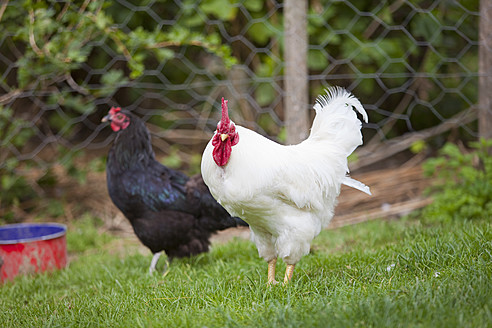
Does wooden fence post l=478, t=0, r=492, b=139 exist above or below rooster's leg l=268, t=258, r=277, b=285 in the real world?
above

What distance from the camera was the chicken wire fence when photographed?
4984 millimetres

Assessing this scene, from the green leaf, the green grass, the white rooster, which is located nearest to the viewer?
the green grass

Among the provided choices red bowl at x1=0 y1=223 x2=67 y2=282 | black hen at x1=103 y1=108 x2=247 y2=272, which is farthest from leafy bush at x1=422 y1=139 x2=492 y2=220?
red bowl at x1=0 y1=223 x2=67 y2=282

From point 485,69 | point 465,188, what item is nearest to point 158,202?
point 465,188

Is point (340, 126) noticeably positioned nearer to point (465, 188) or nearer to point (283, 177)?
point (283, 177)

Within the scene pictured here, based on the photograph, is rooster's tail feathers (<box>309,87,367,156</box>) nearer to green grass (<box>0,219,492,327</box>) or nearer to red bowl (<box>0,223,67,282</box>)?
green grass (<box>0,219,492,327</box>)

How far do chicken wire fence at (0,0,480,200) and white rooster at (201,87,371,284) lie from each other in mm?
1794

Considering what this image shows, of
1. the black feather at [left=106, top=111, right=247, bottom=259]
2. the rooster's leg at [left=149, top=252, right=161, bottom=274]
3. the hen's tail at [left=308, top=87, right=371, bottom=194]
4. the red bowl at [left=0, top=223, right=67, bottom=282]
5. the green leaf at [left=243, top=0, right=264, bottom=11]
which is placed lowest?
the rooster's leg at [left=149, top=252, right=161, bottom=274]

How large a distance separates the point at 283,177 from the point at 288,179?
0.12 ft

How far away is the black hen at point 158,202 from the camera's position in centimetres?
393

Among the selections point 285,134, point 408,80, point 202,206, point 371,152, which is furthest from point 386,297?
point 408,80

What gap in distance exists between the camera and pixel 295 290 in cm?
277

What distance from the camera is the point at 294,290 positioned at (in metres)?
2.77

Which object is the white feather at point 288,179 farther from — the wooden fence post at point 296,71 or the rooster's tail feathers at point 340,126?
the wooden fence post at point 296,71
